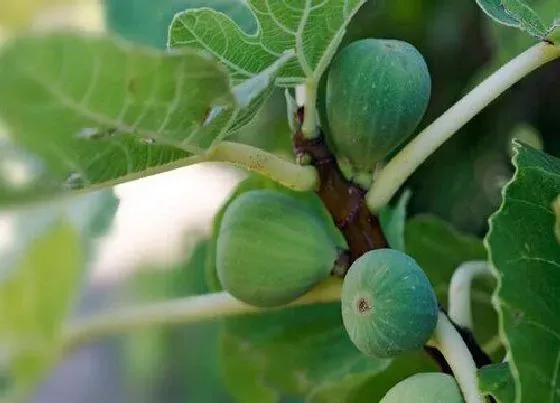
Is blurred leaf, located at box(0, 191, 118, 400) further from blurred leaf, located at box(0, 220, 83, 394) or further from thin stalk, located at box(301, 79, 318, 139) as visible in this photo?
thin stalk, located at box(301, 79, 318, 139)

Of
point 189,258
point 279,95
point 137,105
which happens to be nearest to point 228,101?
point 137,105

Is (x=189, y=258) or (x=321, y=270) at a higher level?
(x=321, y=270)

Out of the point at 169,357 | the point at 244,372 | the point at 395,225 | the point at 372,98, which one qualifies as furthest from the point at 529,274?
the point at 169,357

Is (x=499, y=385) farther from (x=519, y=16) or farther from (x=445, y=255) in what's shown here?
(x=445, y=255)

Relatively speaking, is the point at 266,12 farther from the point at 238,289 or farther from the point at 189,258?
the point at 189,258

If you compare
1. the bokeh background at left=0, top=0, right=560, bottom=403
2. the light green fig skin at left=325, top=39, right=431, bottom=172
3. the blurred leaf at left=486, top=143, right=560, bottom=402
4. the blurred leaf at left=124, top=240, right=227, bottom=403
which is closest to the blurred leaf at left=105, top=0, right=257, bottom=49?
the bokeh background at left=0, top=0, right=560, bottom=403
